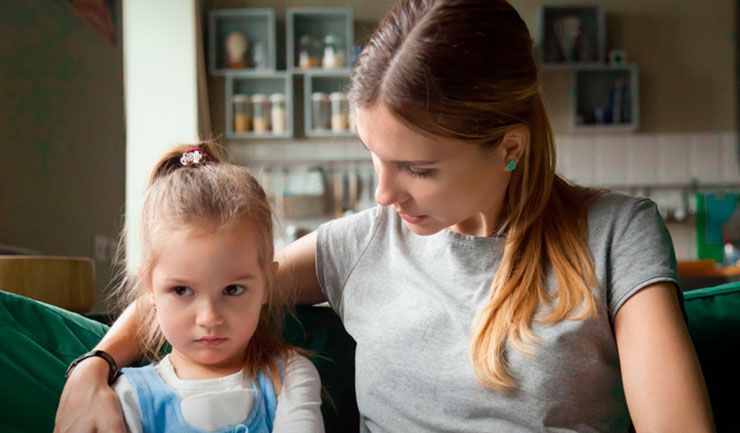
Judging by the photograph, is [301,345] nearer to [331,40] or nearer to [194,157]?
[194,157]

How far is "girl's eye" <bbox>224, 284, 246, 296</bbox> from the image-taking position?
1137 mm

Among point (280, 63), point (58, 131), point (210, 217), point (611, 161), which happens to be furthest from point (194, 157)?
point (611, 161)

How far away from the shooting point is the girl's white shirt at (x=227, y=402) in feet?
3.61

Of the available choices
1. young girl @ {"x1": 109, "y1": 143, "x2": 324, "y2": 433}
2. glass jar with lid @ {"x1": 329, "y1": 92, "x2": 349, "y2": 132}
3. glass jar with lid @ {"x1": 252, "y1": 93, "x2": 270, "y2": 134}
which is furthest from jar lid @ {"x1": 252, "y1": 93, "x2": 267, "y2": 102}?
young girl @ {"x1": 109, "y1": 143, "x2": 324, "y2": 433}

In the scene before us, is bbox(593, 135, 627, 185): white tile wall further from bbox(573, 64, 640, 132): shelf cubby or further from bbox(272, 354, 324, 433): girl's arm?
bbox(272, 354, 324, 433): girl's arm

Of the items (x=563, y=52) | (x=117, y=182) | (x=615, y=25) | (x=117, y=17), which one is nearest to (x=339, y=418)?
(x=117, y=182)

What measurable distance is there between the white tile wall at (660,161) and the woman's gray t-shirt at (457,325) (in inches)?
171

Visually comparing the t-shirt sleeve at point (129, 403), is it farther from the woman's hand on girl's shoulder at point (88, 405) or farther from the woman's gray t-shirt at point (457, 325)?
the woman's gray t-shirt at point (457, 325)

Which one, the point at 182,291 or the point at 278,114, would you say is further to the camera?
the point at 278,114

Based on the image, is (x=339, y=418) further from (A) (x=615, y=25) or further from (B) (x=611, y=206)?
(A) (x=615, y=25)

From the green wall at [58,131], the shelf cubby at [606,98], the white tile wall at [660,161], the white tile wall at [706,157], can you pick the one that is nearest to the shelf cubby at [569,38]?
the shelf cubby at [606,98]

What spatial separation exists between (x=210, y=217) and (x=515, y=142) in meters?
0.48

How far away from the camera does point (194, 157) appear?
1264mm

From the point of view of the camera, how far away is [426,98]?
1.11 m
